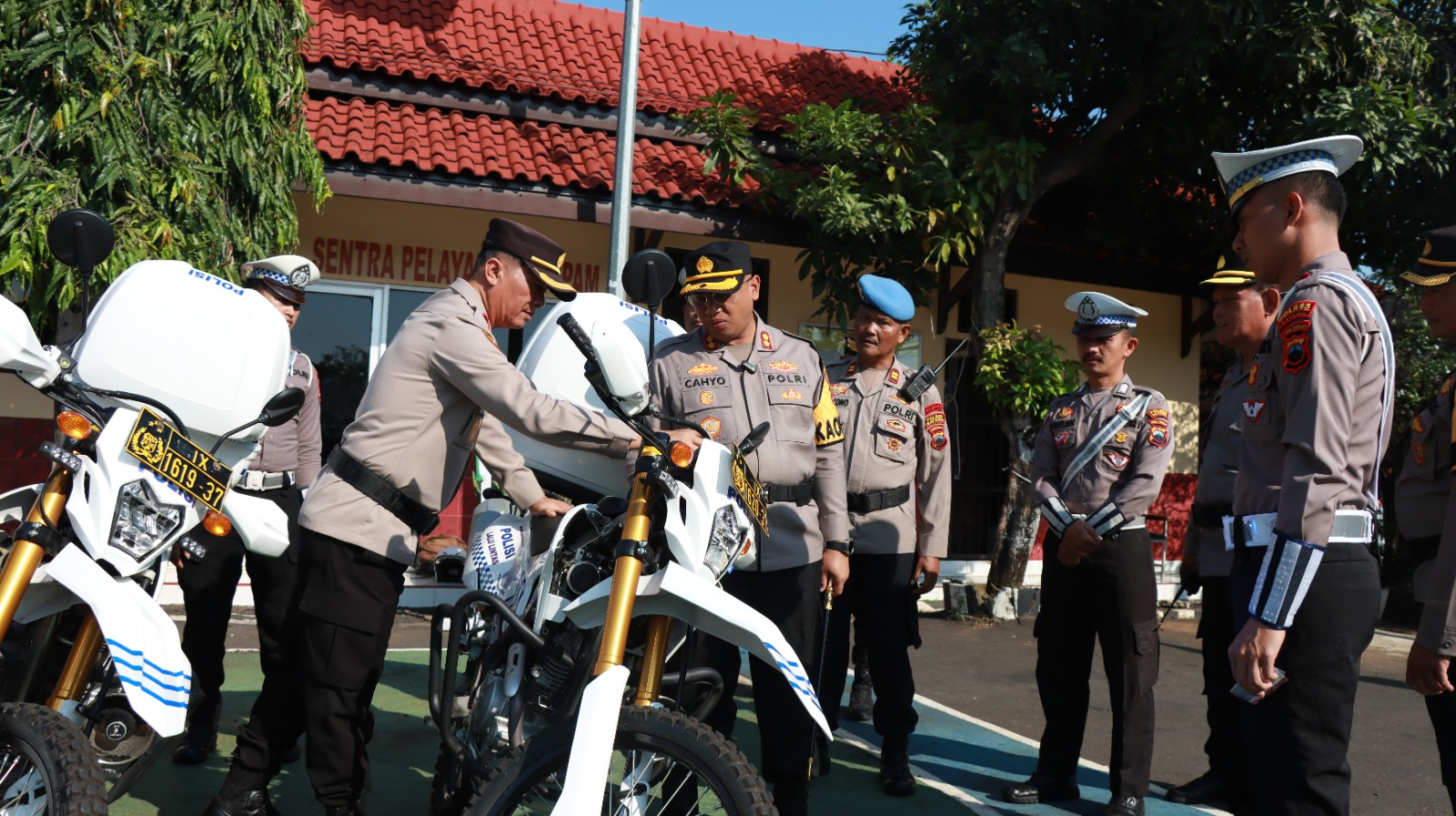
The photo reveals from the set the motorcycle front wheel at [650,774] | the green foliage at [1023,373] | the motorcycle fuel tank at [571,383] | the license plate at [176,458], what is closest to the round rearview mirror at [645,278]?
the motorcycle fuel tank at [571,383]

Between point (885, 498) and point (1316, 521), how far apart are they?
2511 mm

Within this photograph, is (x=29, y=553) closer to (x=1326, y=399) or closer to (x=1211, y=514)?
(x=1326, y=399)

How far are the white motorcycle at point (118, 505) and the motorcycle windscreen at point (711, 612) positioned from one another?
99cm

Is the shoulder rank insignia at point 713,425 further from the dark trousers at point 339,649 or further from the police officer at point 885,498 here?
the police officer at point 885,498

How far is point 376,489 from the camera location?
332 centimetres

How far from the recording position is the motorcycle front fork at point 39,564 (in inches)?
106

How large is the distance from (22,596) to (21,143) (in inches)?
185

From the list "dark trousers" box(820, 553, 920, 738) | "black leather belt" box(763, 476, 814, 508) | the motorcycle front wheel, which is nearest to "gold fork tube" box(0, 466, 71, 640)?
the motorcycle front wheel

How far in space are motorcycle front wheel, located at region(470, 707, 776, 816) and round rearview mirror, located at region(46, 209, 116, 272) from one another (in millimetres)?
1645

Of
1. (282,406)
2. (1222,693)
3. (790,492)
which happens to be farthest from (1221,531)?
(282,406)

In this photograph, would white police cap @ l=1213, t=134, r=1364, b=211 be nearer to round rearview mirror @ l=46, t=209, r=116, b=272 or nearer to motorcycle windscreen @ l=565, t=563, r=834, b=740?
motorcycle windscreen @ l=565, t=563, r=834, b=740

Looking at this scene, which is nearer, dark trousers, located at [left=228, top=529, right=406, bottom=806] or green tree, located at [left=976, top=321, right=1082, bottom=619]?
dark trousers, located at [left=228, top=529, right=406, bottom=806]

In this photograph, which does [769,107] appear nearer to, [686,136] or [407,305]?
[686,136]

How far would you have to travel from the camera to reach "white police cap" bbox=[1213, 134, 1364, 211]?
102 inches
